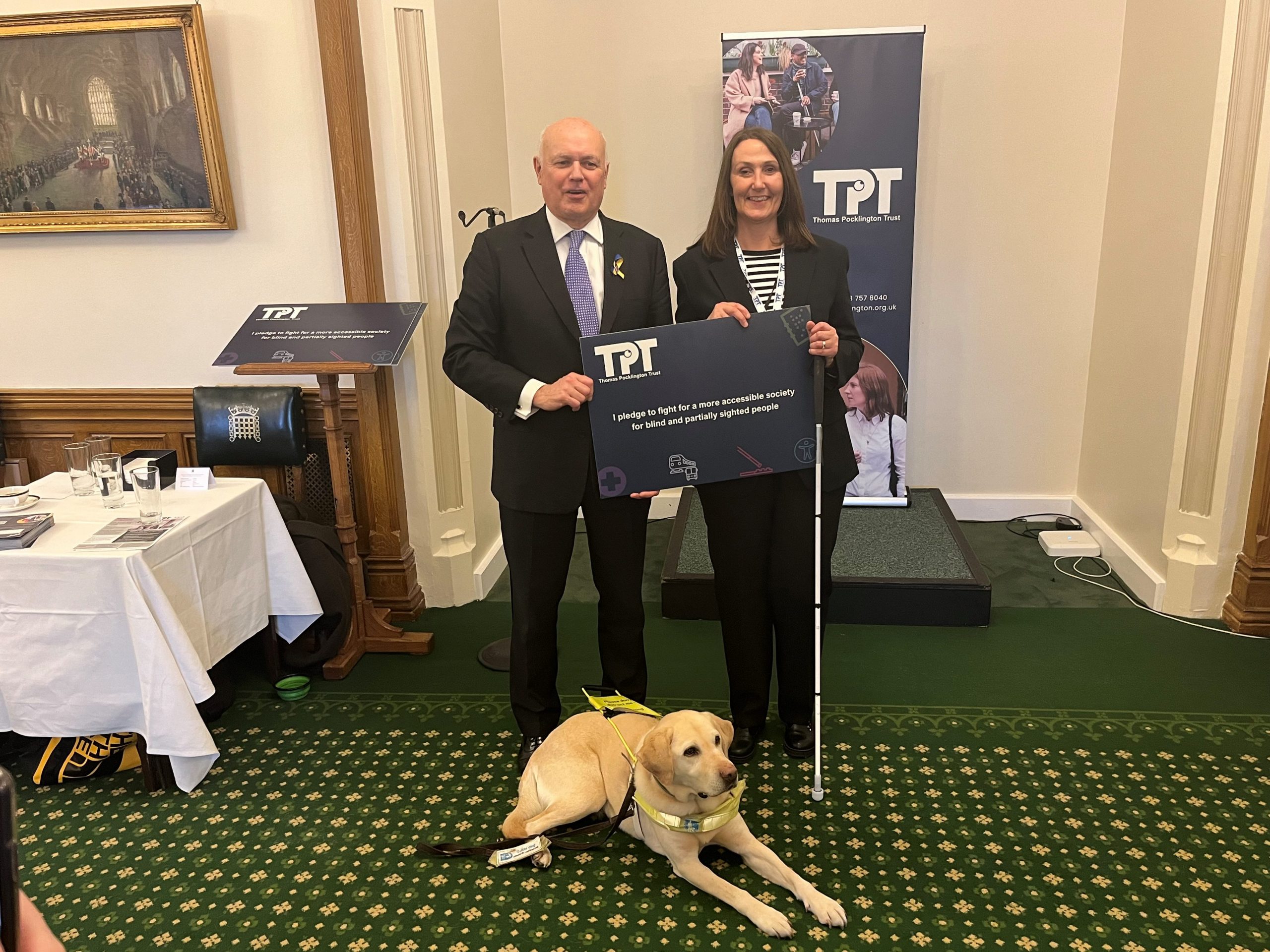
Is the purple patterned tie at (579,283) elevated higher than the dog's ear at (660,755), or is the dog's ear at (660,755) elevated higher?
the purple patterned tie at (579,283)

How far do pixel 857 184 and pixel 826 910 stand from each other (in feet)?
11.9

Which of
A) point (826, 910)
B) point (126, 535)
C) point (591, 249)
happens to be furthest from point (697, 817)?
point (126, 535)

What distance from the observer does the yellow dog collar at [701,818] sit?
2.32 m

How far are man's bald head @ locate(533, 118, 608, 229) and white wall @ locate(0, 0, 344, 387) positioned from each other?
1651 millimetres

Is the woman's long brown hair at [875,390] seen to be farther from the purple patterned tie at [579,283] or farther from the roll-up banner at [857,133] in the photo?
the purple patterned tie at [579,283]

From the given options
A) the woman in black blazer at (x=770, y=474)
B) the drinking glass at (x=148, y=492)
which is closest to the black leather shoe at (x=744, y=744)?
the woman in black blazer at (x=770, y=474)

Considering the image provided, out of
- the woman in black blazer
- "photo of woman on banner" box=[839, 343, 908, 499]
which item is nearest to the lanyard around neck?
the woman in black blazer

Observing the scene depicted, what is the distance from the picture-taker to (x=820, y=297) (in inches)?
108

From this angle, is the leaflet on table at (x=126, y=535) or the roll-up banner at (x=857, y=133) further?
the roll-up banner at (x=857, y=133)

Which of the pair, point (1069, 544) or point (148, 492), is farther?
point (1069, 544)

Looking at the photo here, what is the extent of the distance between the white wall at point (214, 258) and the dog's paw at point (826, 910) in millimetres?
2962

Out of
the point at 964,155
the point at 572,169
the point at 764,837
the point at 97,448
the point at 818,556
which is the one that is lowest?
the point at 764,837

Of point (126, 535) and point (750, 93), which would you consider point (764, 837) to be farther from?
point (750, 93)

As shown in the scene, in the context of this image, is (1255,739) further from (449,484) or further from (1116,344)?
(449,484)
